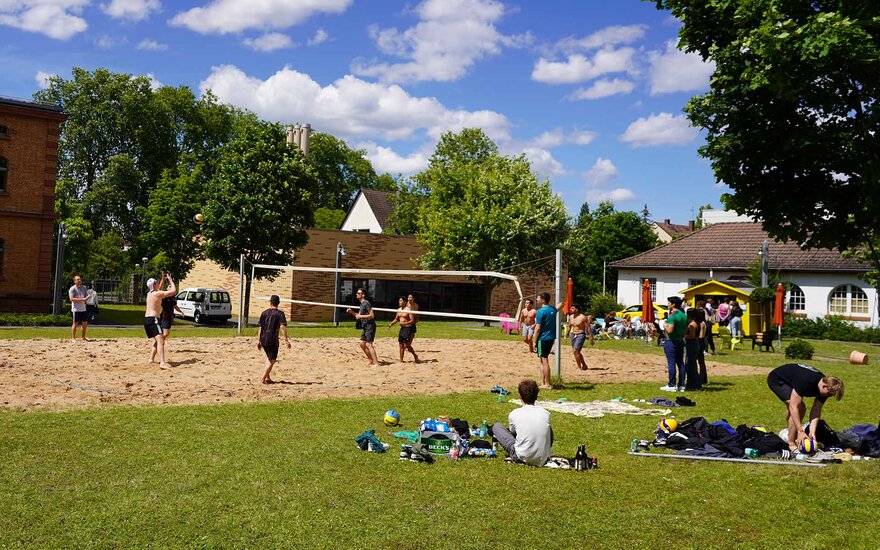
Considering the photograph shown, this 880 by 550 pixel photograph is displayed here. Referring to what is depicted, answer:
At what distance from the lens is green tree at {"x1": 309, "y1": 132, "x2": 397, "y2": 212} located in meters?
82.5

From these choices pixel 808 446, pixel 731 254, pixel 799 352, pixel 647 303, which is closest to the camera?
pixel 808 446

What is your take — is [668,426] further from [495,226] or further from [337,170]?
[337,170]

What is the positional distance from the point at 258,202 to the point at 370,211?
27721mm

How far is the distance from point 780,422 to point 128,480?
31.8 ft

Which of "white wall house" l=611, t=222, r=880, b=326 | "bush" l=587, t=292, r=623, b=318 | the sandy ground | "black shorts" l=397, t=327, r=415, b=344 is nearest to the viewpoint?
the sandy ground

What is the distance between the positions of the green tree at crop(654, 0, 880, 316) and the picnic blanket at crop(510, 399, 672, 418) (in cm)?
377

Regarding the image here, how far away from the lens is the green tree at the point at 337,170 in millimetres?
82500

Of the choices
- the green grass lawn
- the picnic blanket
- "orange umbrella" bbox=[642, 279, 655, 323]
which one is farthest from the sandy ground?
"orange umbrella" bbox=[642, 279, 655, 323]

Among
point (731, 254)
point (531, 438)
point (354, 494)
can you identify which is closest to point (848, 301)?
point (731, 254)

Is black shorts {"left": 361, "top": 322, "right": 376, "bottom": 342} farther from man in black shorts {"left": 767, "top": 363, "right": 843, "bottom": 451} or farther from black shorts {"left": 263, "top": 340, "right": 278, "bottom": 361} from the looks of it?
man in black shorts {"left": 767, "top": 363, "right": 843, "bottom": 451}

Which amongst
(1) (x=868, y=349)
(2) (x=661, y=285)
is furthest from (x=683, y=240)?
(1) (x=868, y=349)

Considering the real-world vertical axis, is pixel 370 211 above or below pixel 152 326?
above

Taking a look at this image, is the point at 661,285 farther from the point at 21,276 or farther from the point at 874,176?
the point at 874,176

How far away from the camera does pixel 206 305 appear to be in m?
37.8
